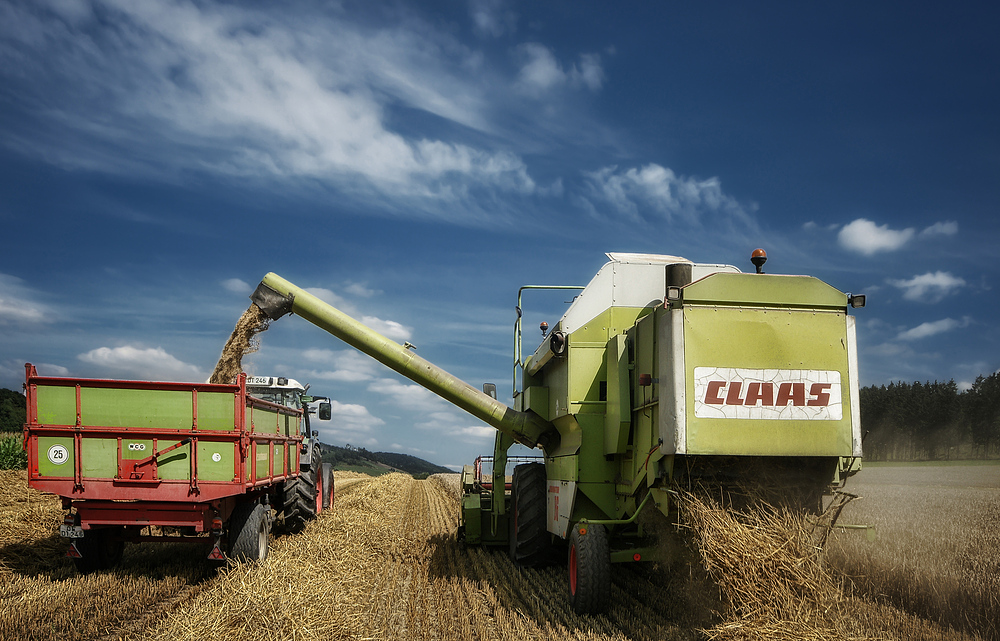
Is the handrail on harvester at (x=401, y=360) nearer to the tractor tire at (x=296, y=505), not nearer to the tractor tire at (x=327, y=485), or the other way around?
the tractor tire at (x=296, y=505)

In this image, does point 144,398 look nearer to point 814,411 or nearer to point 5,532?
point 5,532

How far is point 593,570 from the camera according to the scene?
573cm

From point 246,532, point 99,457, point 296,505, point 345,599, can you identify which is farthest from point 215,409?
point 296,505

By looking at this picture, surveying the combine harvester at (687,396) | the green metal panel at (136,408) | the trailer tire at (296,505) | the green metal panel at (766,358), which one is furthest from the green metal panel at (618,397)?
the trailer tire at (296,505)

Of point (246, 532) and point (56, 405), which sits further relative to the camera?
point (246, 532)

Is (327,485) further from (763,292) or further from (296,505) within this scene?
(763,292)

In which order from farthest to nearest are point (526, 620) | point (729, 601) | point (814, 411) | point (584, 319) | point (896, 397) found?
point (896, 397) < point (584, 319) < point (526, 620) < point (814, 411) < point (729, 601)

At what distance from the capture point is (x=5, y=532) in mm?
8883

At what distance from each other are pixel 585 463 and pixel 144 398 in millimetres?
4345

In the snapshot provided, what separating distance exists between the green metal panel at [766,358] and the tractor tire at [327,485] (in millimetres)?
8835

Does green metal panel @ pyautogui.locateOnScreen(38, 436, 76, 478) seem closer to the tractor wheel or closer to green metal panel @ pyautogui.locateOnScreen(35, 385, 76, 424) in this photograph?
green metal panel @ pyautogui.locateOnScreen(35, 385, 76, 424)

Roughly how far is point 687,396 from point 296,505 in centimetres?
659

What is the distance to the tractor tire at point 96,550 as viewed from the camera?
707 cm

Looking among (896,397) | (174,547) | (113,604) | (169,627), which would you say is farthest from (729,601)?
(896,397)
